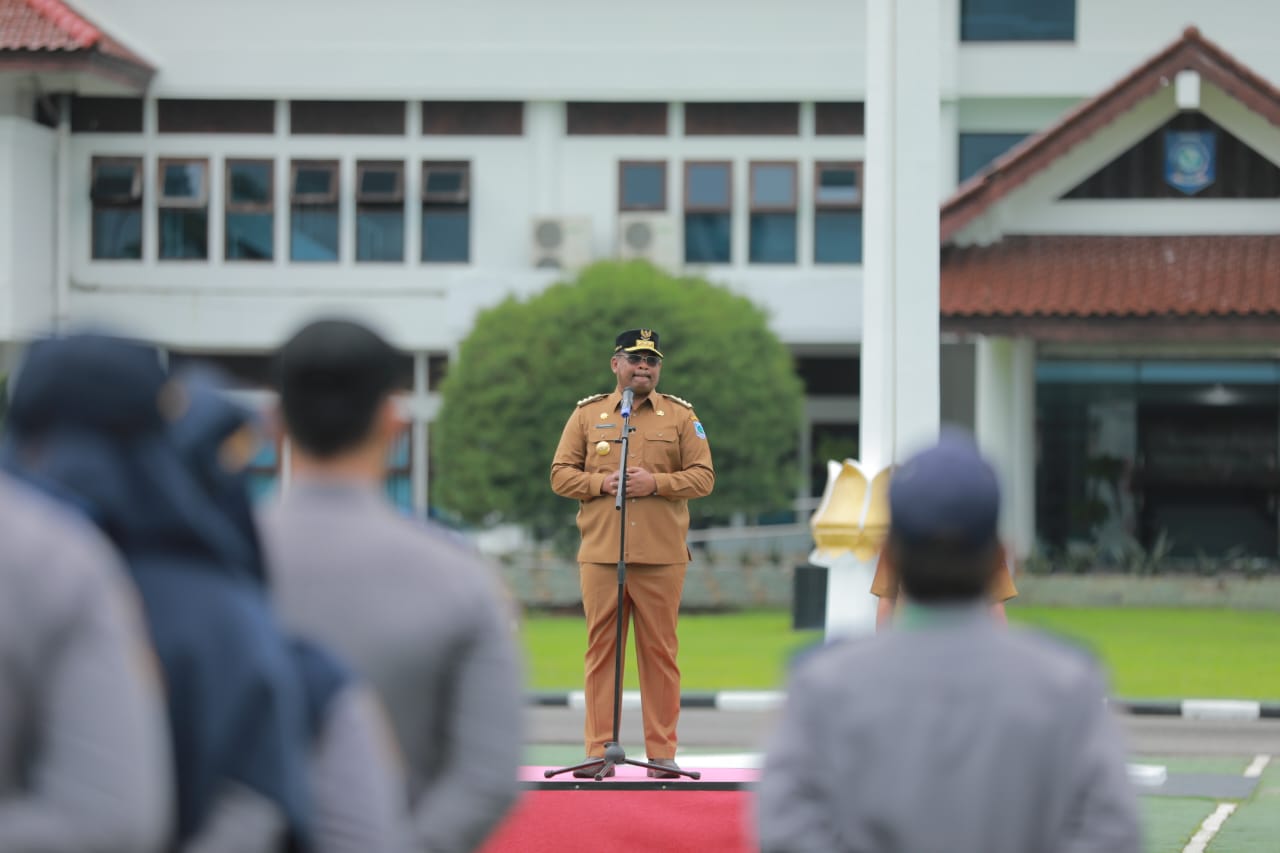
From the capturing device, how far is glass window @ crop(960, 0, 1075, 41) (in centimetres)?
2684

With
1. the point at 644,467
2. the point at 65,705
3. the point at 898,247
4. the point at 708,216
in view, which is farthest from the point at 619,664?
the point at 708,216

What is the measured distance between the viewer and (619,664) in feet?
28.2

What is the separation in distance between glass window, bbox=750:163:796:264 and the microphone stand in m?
19.3

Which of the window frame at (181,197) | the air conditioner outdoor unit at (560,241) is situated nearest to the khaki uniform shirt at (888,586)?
the air conditioner outdoor unit at (560,241)

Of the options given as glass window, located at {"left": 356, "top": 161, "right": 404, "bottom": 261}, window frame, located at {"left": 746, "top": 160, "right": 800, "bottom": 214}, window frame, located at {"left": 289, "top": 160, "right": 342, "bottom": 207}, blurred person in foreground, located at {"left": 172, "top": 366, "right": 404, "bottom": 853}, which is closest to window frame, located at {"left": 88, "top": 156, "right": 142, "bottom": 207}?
window frame, located at {"left": 289, "top": 160, "right": 342, "bottom": 207}

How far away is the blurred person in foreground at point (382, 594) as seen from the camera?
297 centimetres

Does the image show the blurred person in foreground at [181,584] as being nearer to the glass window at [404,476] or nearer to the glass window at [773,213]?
the glass window at [773,213]

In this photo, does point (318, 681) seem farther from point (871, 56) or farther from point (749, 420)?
point (749, 420)

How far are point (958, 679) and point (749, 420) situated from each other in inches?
775

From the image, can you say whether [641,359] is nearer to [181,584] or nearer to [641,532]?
[641,532]

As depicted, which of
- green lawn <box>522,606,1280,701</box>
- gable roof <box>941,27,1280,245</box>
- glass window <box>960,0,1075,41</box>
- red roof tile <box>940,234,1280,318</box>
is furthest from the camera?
glass window <box>960,0,1075,41</box>

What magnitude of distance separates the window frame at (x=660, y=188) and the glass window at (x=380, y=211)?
3027 mm

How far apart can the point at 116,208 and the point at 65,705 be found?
2690 cm

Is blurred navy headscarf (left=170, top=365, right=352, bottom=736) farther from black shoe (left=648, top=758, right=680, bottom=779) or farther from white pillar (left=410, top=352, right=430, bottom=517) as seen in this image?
white pillar (left=410, top=352, right=430, bottom=517)
